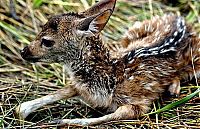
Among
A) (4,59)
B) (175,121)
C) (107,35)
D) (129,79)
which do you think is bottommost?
(175,121)

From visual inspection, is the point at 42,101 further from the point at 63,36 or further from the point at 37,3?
the point at 37,3

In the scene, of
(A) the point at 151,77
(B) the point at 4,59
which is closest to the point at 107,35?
(B) the point at 4,59

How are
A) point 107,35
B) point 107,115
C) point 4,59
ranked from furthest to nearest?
point 107,35 < point 4,59 < point 107,115

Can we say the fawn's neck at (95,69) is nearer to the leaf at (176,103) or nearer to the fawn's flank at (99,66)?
the fawn's flank at (99,66)

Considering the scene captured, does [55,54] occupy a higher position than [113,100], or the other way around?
[55,54]

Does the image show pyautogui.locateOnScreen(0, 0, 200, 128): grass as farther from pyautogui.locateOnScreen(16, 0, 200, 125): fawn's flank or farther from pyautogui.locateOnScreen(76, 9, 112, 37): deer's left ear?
pyautogui.locateOnScreen(76, 9, 112, 37): deer's left ear

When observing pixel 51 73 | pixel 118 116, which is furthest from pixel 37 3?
pixel 118 116

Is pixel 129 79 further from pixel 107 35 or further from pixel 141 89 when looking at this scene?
pixel 107 35
